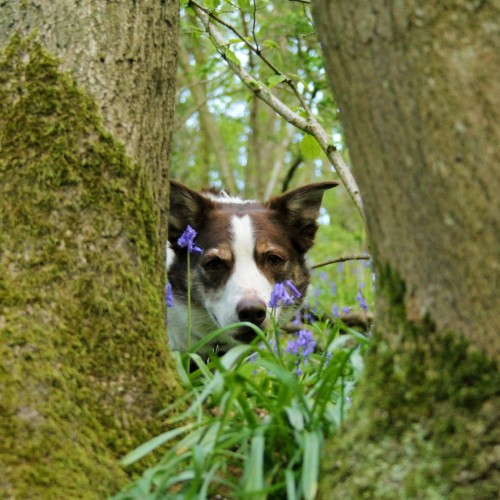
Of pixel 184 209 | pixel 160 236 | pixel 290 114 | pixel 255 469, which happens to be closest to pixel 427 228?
pixel 255 469

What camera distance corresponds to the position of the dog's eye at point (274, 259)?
5.59 m

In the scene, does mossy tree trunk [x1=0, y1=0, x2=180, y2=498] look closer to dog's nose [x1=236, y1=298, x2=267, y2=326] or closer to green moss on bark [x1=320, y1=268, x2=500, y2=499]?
green moss on bark [x1=320, y1=268, x2=500, y2=499]

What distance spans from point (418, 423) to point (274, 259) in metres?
3.52

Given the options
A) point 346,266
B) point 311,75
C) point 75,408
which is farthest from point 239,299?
point 346,266

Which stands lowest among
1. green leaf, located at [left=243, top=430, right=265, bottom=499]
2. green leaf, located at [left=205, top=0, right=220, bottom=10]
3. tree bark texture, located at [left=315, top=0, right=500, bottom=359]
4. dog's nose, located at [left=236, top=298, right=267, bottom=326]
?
green leaf, located at [left=243, top=430, right=265, bottom=499]

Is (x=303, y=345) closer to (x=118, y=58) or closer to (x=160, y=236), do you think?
(x=160, y=236)

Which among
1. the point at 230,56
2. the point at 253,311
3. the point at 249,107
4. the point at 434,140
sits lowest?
the point at 253,311

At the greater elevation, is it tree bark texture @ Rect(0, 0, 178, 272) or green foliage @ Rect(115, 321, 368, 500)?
tree bark texture @ Rect(0, 0, 178, 272)

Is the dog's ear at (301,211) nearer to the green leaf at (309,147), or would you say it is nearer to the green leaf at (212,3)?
the green leaf at (309,147)

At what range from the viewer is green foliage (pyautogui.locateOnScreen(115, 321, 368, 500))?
2250mm

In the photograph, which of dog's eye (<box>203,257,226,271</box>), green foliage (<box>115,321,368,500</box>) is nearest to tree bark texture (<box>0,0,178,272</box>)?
green foliage (<box>115,321,368,500</box>)

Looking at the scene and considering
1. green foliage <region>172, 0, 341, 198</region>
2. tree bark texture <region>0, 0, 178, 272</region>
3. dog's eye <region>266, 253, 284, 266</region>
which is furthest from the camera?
green foliage <region>172, 0, 341, 198</region>

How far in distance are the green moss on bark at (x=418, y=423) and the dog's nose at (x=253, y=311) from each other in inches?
100

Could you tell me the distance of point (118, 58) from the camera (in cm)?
292
